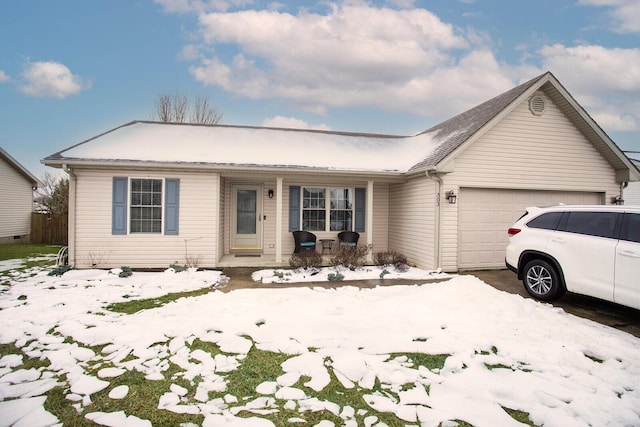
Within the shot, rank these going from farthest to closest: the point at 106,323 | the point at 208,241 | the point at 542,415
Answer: the point at 208,241, the point at 106,323, the point at 542,415

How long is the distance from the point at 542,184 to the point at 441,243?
3.55 metres

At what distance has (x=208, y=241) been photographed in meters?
9.20

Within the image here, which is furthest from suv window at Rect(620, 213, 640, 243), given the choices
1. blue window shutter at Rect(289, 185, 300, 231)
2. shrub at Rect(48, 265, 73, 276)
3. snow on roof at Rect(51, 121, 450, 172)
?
shrub at Rect(48, 265, 73, 276)

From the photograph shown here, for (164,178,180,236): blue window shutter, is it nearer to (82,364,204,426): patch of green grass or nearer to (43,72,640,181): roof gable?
(43,72,640,181): roof gable

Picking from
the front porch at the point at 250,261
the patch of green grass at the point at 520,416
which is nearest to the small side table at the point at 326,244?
the front porch at the point at 250,261

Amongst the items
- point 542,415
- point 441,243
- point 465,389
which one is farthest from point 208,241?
point 542,415

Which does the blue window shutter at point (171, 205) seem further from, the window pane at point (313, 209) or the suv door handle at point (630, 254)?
the suv door handle at point (630, 254)


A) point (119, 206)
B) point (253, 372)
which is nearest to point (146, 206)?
point (119, 206)

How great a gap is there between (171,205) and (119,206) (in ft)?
4.46

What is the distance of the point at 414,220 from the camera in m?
9.83

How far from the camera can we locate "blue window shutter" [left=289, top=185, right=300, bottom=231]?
35.4 feet

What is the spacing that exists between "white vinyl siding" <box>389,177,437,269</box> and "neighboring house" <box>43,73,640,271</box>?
0.05m

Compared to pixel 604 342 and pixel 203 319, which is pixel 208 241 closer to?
pixel 203 319

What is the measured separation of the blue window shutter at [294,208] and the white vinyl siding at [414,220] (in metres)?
3.34
